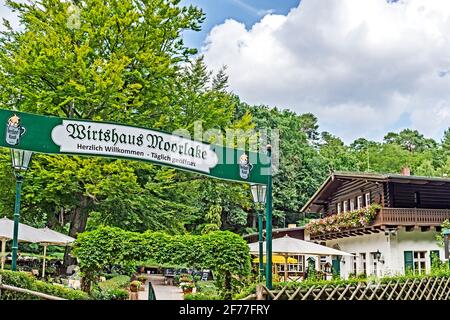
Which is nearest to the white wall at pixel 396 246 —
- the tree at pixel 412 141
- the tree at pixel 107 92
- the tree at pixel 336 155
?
the tree at pixel 107 92

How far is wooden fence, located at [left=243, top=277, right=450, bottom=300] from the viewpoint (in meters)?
7.87

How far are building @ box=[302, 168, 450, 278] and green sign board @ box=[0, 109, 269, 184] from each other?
1215 centimetres

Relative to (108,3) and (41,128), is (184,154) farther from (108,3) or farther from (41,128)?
(108,3)

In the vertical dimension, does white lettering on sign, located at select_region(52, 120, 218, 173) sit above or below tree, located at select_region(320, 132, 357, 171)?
below

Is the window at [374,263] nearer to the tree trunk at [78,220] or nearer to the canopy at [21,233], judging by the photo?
the tree trunk at [78,220]

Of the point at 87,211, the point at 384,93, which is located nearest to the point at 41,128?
the point at 87,211

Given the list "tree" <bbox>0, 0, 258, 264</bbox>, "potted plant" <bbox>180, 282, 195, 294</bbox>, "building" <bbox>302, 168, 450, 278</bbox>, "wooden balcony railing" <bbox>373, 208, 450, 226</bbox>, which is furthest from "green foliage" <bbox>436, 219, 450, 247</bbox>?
"potted plant" <bbox>180, 282, 195, 294</bbox>

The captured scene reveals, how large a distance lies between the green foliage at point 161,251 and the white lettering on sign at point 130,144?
2.02 metres

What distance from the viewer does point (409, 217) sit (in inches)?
833

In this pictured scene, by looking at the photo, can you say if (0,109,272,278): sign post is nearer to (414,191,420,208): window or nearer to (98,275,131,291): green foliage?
(98,275,131,291): green foliage

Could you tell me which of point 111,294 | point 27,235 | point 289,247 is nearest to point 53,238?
point 27,235

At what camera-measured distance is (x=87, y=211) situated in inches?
758
